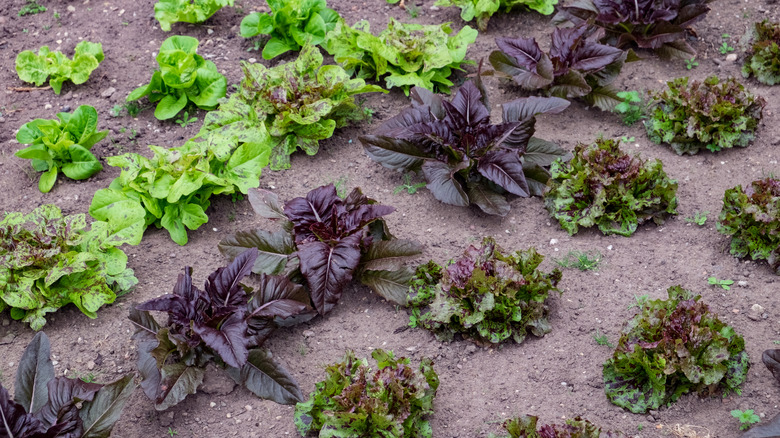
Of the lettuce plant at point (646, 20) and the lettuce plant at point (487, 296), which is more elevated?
the lettuce plant at point (646, 20)

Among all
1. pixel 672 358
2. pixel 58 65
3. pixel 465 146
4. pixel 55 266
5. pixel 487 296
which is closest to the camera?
pixel 672 358

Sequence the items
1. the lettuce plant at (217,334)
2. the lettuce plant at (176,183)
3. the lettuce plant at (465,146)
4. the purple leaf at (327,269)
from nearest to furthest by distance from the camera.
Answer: the lettuce plant at (217,334)
the purple leaf at (327,269)
the lettuce plant at (176,183)
the lettuce plant at (465,146)

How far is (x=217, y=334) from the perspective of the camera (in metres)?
3.54

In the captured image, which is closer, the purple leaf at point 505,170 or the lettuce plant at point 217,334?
the lettuce plant at point 217,334

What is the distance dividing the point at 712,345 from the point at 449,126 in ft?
7.41

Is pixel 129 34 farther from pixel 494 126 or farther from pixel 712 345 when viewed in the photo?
pixel 712 345

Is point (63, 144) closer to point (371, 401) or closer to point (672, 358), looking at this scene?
point (371, 401)

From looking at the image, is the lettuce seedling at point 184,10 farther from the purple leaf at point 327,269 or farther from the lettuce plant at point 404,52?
the purple leaf at point 327,269

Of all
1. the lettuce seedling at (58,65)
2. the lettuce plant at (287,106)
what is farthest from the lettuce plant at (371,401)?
the lettuce seedling at (58,65)

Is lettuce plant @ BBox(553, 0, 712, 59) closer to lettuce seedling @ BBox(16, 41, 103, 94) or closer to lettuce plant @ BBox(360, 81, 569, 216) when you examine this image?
lettuce plant @ BBox(360, 81, 569, 216)

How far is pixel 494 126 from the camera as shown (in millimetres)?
4699

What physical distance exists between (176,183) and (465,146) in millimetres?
2004

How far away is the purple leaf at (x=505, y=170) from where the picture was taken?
4441 millimetres

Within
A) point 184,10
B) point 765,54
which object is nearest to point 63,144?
point 184,10
